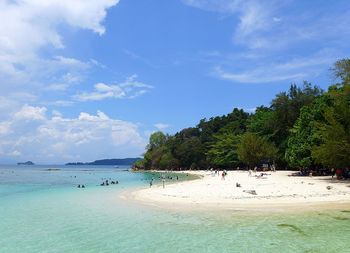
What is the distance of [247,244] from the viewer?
1941 centimetres

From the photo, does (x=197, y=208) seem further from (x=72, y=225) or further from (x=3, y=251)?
(x=3, y=251)

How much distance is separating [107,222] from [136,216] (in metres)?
2.76

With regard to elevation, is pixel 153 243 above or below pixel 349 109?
below

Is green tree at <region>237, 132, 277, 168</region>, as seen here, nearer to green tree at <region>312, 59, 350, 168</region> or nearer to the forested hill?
the forested hill

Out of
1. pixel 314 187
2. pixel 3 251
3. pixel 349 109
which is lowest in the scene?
pixel 3 251

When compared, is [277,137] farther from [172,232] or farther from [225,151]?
[172,232]

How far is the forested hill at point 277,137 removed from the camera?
46.3 m

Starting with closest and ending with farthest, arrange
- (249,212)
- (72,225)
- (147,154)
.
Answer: (72,225) → (249,212) → (147,154)

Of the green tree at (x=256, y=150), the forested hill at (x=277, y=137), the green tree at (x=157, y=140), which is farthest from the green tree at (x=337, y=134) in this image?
the green tree at (x=157, y=140)

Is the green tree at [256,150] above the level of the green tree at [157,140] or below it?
below

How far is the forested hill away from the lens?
46.3 metres

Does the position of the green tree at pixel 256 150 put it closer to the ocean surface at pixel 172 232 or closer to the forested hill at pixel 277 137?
the forested hill at pixel 277 137

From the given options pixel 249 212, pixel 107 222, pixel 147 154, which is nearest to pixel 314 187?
pixel 249 212

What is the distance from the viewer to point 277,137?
92500mm
